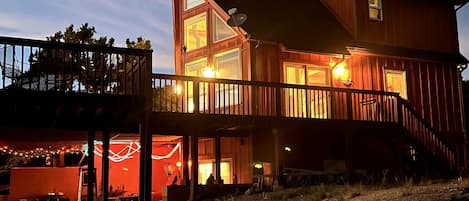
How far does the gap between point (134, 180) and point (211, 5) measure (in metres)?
7.82

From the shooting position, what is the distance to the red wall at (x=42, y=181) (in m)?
21.1

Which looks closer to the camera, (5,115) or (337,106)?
(5,115)

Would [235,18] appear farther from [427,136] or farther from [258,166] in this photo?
[427,136]

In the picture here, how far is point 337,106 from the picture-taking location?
57.0ft

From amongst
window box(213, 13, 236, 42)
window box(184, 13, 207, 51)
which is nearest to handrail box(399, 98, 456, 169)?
window box(213, 13, 236, 42)

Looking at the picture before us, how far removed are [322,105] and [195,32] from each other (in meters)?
4.88

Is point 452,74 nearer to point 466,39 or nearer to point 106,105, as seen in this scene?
point 106,105

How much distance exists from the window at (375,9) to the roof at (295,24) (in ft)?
3.70

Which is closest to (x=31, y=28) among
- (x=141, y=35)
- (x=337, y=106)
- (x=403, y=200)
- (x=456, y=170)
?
(x=141, y=35)

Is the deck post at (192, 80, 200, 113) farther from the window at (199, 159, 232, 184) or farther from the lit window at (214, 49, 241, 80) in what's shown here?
the window at (199, 159, 232, 184)

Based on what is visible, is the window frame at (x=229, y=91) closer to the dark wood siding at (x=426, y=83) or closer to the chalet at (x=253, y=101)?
the chalet at (x=253, y=101)

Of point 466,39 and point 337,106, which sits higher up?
point 466,39

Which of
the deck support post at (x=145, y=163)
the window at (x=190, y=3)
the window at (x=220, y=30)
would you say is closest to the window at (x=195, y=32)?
the window at (x=190, y=3)

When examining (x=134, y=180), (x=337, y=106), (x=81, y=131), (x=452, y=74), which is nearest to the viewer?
(x=81, y=131)
